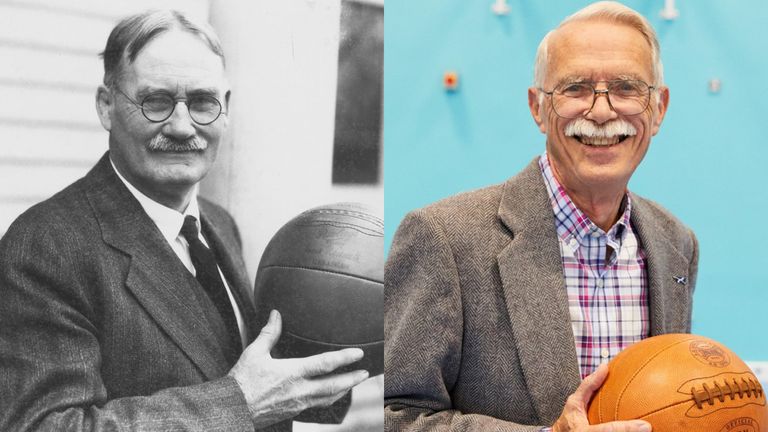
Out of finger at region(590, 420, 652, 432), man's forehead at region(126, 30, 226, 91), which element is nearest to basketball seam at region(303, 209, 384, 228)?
man's forehead at region(126, 30, 226, 91)

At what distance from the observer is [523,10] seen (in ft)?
9.02

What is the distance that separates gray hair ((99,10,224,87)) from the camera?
1156mm

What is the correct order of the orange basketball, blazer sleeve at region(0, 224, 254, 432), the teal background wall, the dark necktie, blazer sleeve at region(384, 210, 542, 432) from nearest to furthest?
blazer sleeve at region(0, 224, 254, 432) → the dark necktie → the orange basketball → blazer sleeve at region(384, 210, 542, 432) → the teal background wall

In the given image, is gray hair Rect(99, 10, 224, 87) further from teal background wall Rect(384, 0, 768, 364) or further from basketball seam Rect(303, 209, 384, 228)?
teal background wall Rect(384, 0, 768, 364)

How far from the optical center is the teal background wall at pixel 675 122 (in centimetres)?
273

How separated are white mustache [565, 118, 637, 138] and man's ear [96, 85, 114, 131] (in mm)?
815

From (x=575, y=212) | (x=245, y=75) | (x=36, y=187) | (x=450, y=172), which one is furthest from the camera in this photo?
(x=450, y=172)

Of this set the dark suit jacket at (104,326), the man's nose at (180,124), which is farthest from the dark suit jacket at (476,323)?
the man's nose at (180,124)

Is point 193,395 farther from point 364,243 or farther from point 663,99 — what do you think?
point 663,99

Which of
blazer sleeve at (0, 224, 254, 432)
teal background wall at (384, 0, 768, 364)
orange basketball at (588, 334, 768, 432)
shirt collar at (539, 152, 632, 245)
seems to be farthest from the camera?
teal background wall at (384, 0, 768, 364)

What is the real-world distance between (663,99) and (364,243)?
0.74 metres

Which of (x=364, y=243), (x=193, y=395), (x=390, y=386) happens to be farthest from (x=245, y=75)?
(x=390, y=386)

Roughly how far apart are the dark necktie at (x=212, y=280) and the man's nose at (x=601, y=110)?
729mm

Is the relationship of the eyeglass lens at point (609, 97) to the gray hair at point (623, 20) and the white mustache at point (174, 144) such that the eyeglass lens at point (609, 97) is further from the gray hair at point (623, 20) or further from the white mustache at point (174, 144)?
the white mustache at point (174, 144)
